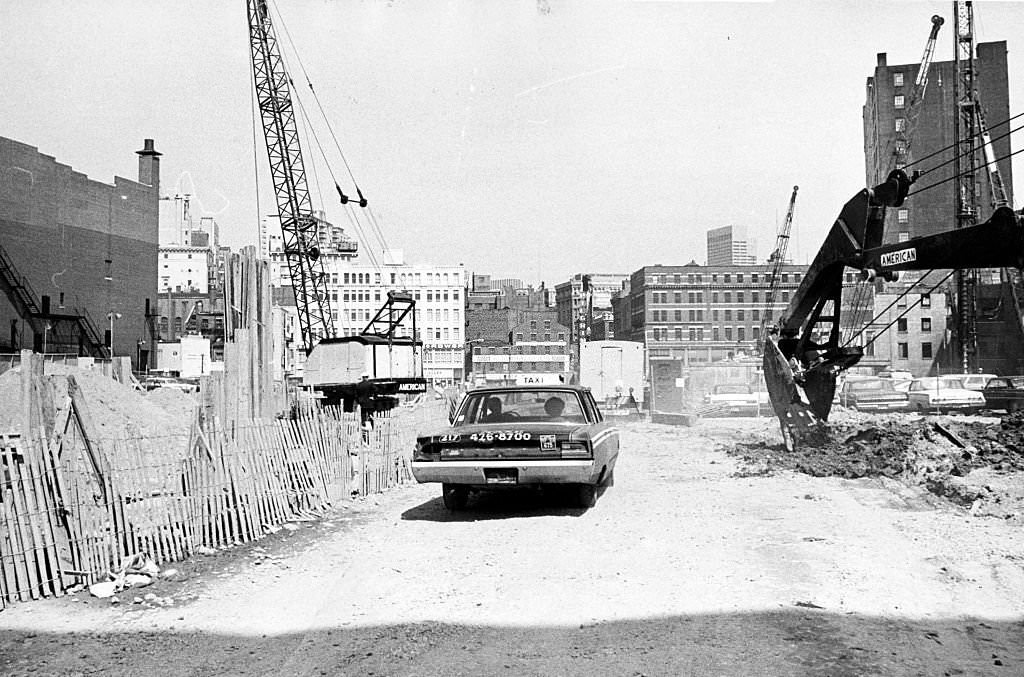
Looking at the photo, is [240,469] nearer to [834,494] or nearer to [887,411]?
[834,494]

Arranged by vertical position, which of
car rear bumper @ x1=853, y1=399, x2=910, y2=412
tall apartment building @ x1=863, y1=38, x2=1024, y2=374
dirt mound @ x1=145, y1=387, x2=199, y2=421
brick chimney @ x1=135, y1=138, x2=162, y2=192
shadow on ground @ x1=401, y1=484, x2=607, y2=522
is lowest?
car rear bumper @ x1=853, y1=399, x2=910, y2=412

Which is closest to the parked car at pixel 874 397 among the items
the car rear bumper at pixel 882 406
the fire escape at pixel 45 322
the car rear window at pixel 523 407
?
the car rear bumper at pixel 882 406

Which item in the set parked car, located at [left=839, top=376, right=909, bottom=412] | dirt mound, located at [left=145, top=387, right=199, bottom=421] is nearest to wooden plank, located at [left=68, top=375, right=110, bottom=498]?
dirt mound, located at [left=145, top=387, right=199, bottom=421]

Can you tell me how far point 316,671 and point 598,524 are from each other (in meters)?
5.16

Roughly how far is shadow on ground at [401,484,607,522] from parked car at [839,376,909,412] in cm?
2674

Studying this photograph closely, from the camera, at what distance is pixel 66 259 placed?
5206 cm

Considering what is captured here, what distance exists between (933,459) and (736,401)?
66.5 feet

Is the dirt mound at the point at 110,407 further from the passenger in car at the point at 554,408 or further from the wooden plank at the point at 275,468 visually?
the passenger in car at the point at 554,408

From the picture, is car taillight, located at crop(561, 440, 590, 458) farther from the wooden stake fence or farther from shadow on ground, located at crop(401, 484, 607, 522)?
the wooden stake fence

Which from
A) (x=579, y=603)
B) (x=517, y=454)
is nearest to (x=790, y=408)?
(x=517, y=454)

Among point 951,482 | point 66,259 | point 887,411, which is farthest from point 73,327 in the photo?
point 951,482

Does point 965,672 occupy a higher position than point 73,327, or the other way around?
point 73,327

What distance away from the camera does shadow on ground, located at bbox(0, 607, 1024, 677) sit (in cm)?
554

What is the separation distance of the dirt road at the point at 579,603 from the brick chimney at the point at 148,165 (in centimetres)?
5648
